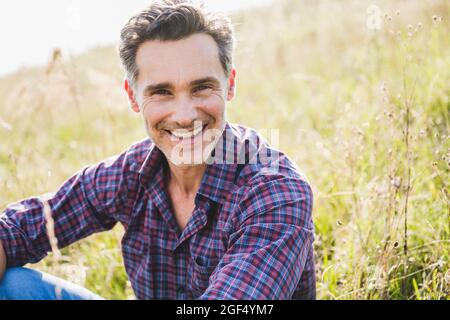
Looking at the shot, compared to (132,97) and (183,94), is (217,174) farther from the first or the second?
(132,97)

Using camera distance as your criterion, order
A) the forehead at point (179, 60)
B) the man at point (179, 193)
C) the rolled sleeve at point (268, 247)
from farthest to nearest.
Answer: the forehead at point (179, 60) < the man at point (179, 193) < the rolled sleeve at point (268, 247)

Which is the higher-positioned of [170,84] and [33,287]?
[170,84]

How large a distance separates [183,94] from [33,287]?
99cm

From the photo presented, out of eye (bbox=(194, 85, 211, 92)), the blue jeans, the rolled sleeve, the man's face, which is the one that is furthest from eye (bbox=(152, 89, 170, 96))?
the blue jeans

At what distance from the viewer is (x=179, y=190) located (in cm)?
221

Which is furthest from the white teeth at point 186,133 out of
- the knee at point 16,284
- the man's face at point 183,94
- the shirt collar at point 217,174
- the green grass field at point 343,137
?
the knee at point 16,284

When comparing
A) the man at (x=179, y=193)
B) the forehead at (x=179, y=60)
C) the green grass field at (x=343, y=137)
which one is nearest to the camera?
the man at (x=179, y=193)

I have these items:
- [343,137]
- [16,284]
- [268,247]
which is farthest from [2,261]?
[343,137]

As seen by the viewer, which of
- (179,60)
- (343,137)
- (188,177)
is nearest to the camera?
(179,60)

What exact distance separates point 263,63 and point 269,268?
193 inches

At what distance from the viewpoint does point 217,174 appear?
1985mm

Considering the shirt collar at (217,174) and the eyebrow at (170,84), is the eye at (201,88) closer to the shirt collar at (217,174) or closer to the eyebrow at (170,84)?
the eyebrow at (170,84)

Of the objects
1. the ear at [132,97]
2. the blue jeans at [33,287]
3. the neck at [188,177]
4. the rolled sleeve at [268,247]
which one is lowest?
the blue jeans at [33,287]

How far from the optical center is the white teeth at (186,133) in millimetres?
1973
